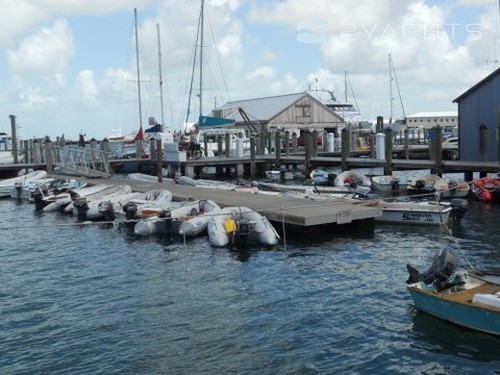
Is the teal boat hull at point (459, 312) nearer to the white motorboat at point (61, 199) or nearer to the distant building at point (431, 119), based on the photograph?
the white motorboat at point (61, 199)

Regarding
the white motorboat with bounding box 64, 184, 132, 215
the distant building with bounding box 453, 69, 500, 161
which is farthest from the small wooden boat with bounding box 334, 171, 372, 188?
the white motorboat with bounding box 64, 184, 132, 215

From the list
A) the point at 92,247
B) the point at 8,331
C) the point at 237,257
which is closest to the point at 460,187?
the point at 237,257

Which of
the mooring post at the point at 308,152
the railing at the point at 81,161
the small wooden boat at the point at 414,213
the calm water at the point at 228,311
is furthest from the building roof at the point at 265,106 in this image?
the calm water at the point at 228,311

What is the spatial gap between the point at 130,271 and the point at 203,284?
223 centimetres

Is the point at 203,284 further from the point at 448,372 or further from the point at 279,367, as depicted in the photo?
the point at 448,372

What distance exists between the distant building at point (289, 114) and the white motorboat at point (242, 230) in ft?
133

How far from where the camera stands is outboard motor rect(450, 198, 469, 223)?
1877cm

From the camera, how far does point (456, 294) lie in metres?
10.1

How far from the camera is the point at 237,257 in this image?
Answer: 15.5m

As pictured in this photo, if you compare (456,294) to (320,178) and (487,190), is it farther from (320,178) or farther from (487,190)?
(320,178)

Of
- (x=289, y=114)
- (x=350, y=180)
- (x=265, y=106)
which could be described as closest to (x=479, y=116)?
(x=350, y=180)

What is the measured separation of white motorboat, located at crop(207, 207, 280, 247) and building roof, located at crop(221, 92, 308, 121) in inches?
1646

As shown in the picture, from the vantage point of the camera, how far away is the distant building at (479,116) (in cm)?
2950

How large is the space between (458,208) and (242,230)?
7075mm
